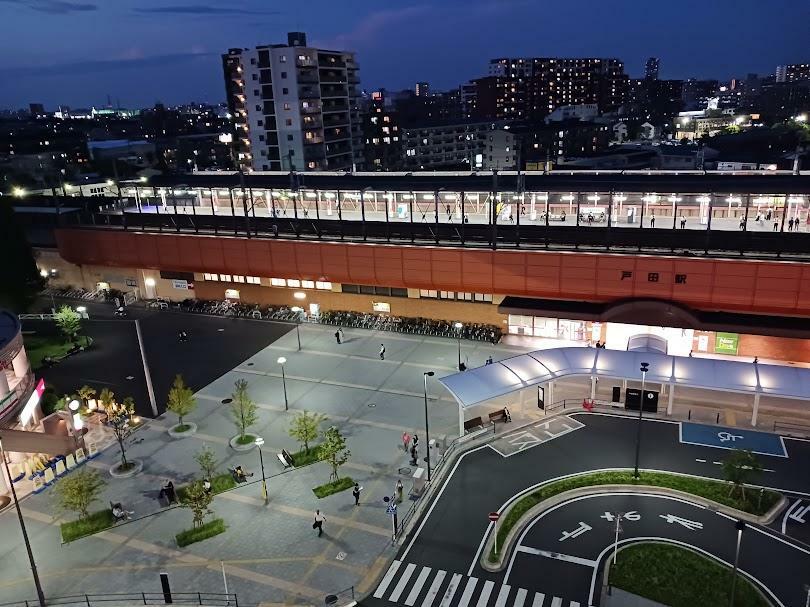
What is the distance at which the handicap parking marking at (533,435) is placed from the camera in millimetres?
28359

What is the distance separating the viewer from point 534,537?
73.2 feet

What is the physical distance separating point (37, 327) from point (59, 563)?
3294cm

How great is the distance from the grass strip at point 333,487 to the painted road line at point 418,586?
19.5ft

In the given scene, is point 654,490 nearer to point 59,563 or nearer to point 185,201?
point 59,563

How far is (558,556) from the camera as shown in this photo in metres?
21.2

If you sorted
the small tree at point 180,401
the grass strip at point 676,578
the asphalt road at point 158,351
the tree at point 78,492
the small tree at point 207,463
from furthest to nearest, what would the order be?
the asphalt road at point 158,351, the small tree at point 180,401, the small tree at point 207,463, the tree at point 78,492, the grass strip at point 676,578

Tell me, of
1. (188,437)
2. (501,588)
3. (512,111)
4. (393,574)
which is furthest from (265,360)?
(512,111)

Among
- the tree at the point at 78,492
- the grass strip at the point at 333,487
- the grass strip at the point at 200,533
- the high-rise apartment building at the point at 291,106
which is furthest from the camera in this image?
the high-rise apartment building at the point at 291,106

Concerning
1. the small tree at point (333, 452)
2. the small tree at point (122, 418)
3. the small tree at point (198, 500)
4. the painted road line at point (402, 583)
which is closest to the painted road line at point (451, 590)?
the painted road line at point (402, 583)

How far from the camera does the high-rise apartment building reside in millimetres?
90250

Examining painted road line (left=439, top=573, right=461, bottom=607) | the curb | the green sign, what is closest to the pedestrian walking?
painted road line (left=439, top=573, right=461, bottom=607)

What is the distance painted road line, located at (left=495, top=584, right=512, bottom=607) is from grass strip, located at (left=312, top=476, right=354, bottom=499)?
27.7 feet

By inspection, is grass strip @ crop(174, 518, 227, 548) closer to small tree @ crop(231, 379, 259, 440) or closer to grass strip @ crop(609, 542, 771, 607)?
small tree @ crop(231, 379, 259, 440)

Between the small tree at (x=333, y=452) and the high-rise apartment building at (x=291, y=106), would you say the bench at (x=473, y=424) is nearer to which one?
the small tree at (x=333, y=452)
